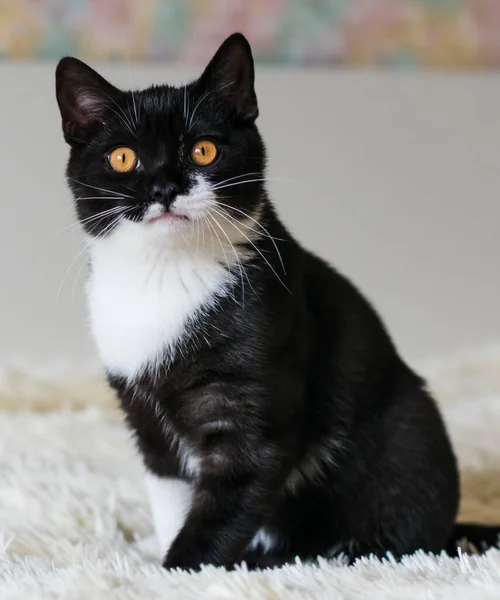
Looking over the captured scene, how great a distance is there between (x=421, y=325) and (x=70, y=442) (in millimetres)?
1238

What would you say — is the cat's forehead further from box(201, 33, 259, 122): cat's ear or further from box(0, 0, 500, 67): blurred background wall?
box(0, 0, 500, 67): blurred background wall

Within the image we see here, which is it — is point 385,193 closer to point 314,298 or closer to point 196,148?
point 314,298

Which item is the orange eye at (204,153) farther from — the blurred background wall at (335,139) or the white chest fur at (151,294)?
the blurred background wall at (335,139)

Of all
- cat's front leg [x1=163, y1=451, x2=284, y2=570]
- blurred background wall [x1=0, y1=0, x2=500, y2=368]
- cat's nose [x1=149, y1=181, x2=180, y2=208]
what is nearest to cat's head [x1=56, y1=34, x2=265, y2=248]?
cat's nose [x1=149, y1=181, x2=180, y2=208]

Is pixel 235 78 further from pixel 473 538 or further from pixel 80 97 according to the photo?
pixel 473 538

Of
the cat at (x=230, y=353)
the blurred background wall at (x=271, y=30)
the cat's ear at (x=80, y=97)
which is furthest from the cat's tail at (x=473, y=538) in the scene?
the blurred background wall at (x=271, y=30)

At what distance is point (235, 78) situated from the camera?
0.95 m

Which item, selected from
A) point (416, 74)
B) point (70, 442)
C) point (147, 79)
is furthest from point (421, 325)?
point (70, 442)

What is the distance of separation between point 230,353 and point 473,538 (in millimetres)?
469

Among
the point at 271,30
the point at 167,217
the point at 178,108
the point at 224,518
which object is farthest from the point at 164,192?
the point at 271,30

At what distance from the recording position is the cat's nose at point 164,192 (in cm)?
83

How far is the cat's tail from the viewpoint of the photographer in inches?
40.6

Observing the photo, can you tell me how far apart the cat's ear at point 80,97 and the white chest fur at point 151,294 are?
0.14m

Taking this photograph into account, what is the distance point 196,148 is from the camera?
90cm
